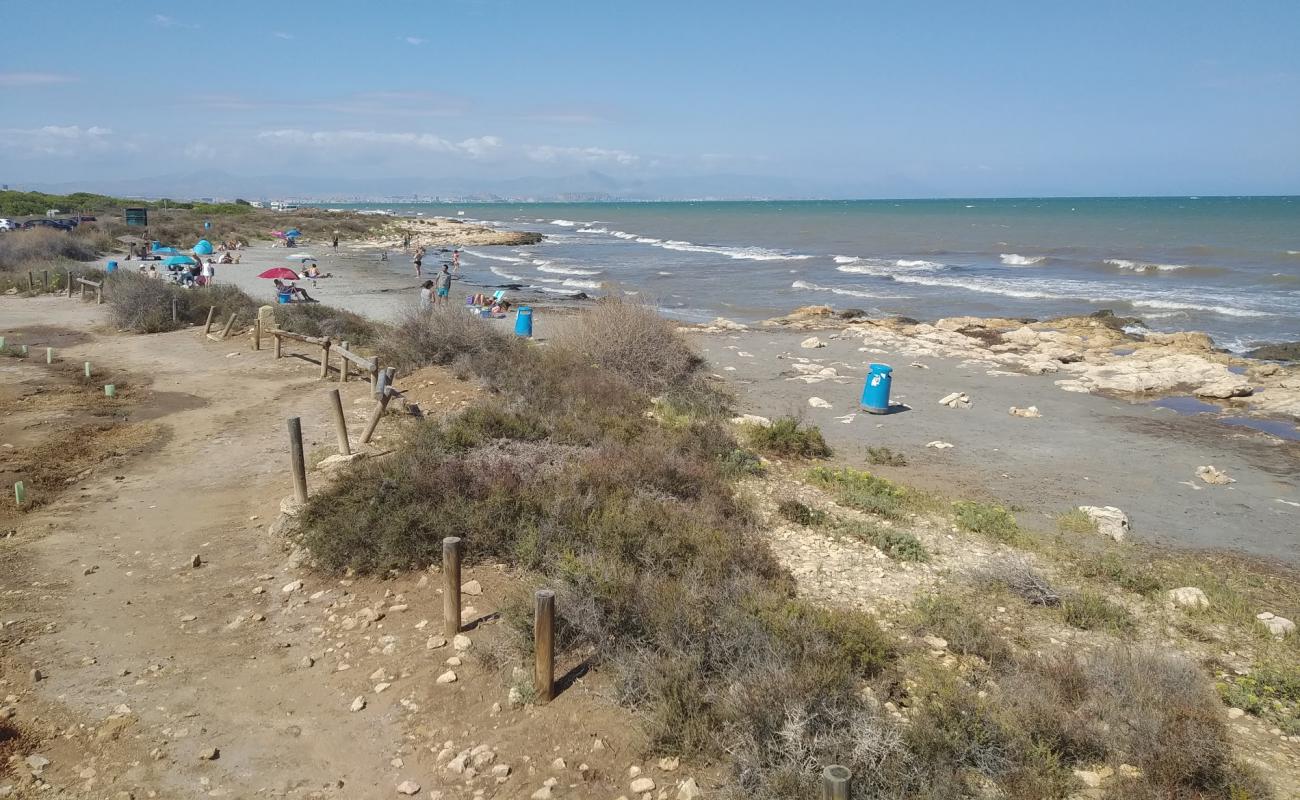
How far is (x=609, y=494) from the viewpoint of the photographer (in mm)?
8055

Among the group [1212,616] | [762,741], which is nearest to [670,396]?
[1212,616]

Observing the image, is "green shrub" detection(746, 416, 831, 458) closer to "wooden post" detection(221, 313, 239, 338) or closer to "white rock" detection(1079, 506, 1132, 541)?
"white rock" detection(1079, 506, 1132, 541)

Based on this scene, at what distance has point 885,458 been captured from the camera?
11.9 m

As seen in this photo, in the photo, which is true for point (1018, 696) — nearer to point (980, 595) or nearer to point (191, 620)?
point (980, 595)

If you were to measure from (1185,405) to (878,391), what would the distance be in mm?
6863

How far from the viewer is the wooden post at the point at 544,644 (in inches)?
201

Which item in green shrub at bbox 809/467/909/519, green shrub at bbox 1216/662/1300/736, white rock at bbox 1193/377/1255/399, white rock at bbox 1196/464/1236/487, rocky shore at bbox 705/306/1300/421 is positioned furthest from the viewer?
rocky shore at bbox 705/306/1300/421

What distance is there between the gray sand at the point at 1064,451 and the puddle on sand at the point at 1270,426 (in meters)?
0.38

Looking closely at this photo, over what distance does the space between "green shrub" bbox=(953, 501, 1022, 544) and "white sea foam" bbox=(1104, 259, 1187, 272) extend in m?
38.5

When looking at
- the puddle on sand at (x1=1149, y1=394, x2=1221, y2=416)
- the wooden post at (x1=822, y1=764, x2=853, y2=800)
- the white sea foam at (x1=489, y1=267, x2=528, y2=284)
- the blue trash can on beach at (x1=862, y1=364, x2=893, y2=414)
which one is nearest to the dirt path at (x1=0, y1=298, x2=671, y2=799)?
the wooden post at (x1=822, y1=764, x2=853, y2=800)

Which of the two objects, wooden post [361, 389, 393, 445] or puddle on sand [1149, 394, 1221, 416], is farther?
puddle on sand [1149, 394, 1221, 416]

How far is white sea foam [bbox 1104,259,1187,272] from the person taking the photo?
40531mm

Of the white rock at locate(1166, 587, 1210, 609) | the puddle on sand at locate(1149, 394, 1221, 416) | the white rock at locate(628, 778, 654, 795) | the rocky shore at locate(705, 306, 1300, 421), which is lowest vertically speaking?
the white rock at locate(628, 778, 654, 795)

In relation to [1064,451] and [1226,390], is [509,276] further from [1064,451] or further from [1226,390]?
[1064,451]
